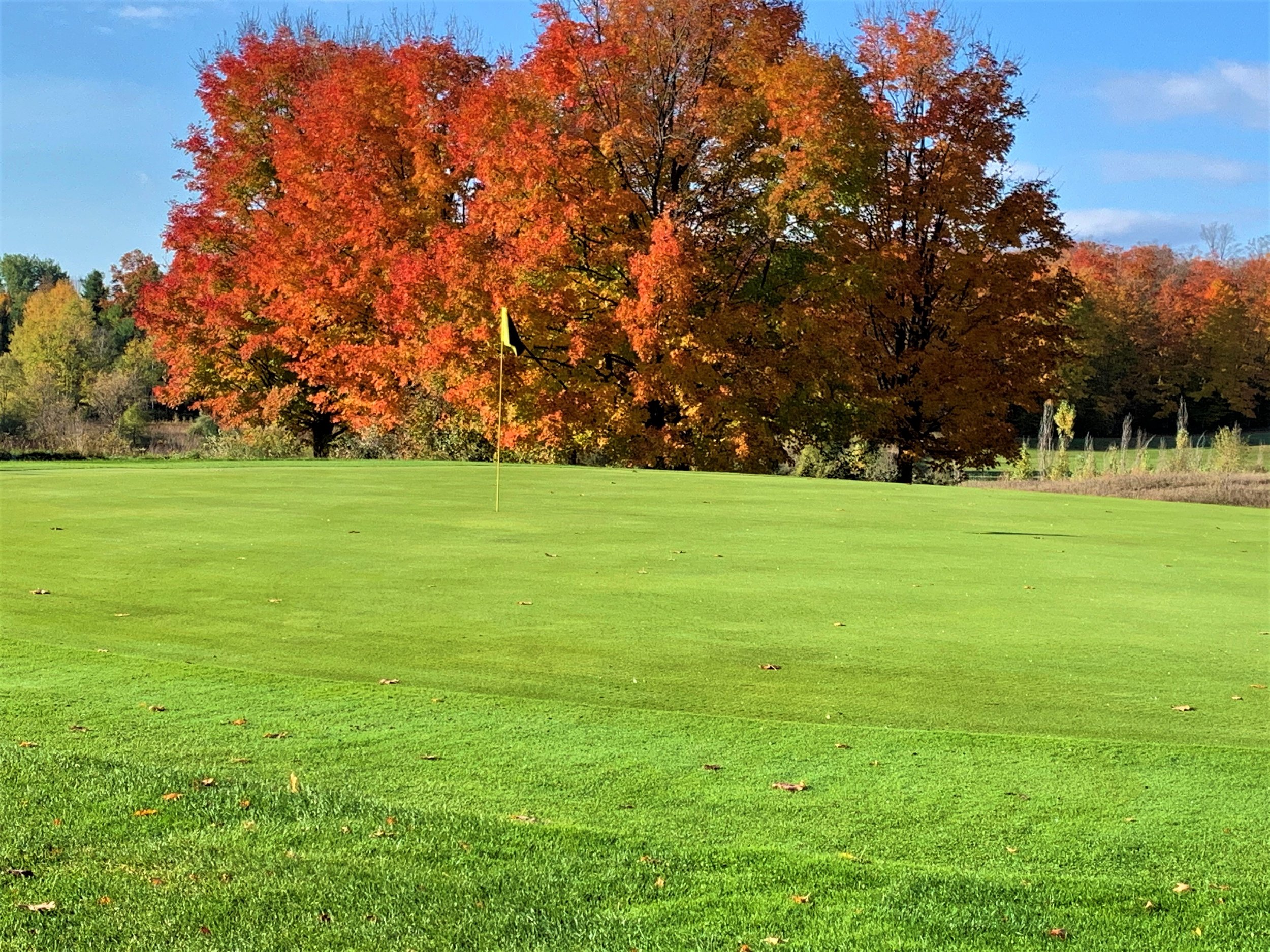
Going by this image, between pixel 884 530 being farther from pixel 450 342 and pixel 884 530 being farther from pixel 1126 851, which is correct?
pixel 450 342

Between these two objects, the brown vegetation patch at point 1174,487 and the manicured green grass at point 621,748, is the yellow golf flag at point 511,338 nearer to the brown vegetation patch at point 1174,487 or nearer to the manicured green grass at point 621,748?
the manicured green grass at point 621,748

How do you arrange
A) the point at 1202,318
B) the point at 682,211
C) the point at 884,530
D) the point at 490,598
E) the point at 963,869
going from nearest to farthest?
the point at 963,869, the point at 490,598, the point at 884,530, the point at 682,211, the point at 1202,318

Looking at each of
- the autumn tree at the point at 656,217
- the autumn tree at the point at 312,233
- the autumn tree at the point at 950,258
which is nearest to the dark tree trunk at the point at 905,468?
the autumn tree at the point at 950,258

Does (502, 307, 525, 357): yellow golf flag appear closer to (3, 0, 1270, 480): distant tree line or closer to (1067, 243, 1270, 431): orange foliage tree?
(3, 0, 1270, 480): distant tree line

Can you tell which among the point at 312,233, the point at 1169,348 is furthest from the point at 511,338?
the point at 1169,348

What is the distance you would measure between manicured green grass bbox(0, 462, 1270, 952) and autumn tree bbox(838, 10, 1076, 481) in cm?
1929

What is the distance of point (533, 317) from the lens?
85.3 feet

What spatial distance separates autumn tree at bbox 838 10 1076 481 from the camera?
28609 millimetres

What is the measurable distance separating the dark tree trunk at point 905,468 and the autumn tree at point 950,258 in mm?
41

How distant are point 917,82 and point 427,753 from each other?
28.2 m

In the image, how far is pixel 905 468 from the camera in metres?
29.8

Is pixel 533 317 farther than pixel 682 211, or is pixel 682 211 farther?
pixel 682 211

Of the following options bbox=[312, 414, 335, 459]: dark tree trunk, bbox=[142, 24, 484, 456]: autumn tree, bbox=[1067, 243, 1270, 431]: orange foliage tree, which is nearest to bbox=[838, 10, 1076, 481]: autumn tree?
bbox=[142, 24, 484, 456]: autumn tree

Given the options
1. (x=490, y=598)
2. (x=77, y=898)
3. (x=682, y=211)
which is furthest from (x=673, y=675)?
(x=682, y=211)
